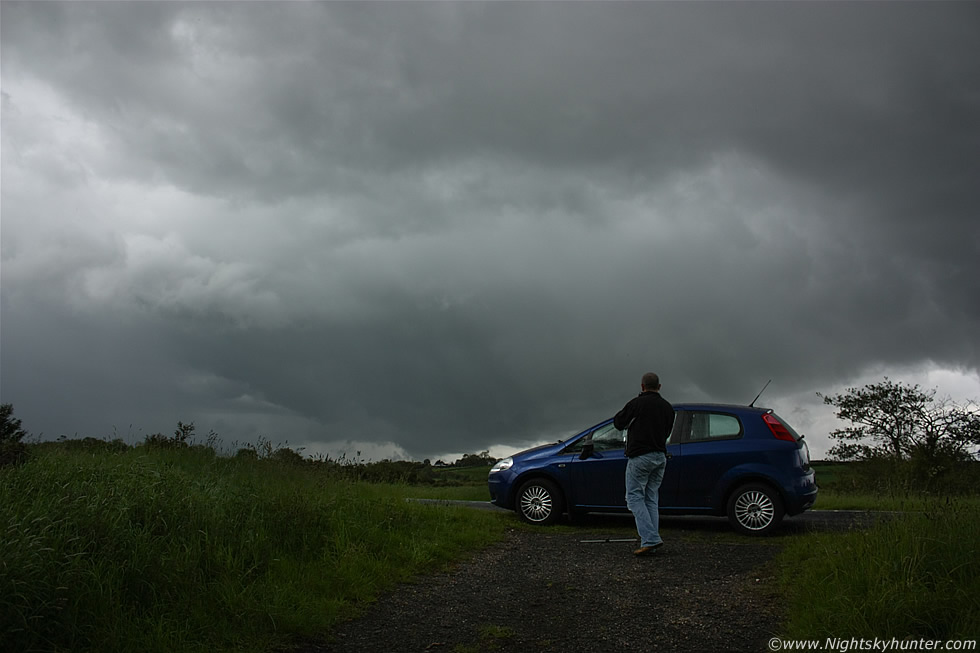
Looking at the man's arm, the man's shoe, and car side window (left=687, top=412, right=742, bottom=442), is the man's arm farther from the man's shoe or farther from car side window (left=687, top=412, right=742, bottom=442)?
car side window (left=687, top=412, right=742, bottom=442)

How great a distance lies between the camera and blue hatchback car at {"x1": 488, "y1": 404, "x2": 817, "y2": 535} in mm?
10328

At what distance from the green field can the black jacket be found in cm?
197

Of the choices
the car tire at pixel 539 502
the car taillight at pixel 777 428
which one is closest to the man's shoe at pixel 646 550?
the car tire at pixel 539 502

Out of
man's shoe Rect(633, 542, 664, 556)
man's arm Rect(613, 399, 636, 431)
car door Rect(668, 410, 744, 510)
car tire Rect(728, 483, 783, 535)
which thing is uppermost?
man's arm Rect(613, 399, 636, 431)

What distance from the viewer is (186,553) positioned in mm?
6301

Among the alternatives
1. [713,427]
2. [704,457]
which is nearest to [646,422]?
[704,457]

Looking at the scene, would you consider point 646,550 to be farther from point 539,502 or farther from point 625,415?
point 539,502

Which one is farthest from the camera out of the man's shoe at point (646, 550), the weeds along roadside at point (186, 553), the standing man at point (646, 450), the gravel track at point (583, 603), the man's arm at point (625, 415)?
the man's arm at point (625, 415)

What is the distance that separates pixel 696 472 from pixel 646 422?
1.89m

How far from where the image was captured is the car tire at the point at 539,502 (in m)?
11.6

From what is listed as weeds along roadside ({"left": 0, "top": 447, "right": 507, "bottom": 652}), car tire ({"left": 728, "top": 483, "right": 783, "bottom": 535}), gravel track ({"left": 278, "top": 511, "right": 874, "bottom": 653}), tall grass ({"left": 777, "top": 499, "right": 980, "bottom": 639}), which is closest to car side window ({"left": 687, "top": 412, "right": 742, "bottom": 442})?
car tire ({"left": 728, "top": 483, "right": 783, "bottom": 535})

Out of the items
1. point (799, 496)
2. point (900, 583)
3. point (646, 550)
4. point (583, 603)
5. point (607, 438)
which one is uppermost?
point (607, 438)

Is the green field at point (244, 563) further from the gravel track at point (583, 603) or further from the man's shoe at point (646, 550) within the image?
the man's shoe at point (646, 550)

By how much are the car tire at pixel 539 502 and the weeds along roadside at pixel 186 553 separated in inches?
75.3
